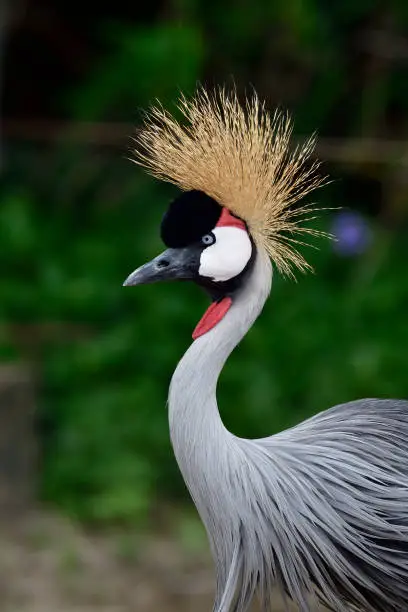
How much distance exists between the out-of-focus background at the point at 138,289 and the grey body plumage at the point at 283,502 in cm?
120

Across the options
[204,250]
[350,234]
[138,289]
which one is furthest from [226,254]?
[350,234]

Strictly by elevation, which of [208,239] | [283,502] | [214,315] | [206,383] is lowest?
[283,502]

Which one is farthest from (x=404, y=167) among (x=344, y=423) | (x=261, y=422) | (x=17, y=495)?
(x=344, y=423)

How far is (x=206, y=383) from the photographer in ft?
6.33

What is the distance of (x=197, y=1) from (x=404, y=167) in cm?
95

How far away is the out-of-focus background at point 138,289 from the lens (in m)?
3.42

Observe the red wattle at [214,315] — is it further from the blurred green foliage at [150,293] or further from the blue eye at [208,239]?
the blurred green foliage at [150,293]

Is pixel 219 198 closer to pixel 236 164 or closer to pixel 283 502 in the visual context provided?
pixel 236 164

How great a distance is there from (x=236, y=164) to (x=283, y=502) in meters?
0.53

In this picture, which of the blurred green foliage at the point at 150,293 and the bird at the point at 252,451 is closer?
the bird at the point at 252,451

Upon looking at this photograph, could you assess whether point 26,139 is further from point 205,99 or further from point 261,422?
point 205,99

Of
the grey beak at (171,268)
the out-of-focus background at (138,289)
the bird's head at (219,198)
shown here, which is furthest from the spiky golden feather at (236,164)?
the out-of-focus background at (138,289)

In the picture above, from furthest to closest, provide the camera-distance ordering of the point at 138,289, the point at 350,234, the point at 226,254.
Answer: the point at 350,234, the point at 138,289, the point at 226,254

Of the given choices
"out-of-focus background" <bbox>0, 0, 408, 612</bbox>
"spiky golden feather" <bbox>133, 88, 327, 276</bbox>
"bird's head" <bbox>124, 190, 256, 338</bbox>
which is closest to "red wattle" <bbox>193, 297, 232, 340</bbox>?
"bird's head" <bbox>124, 190, 256, 338</bbox>
